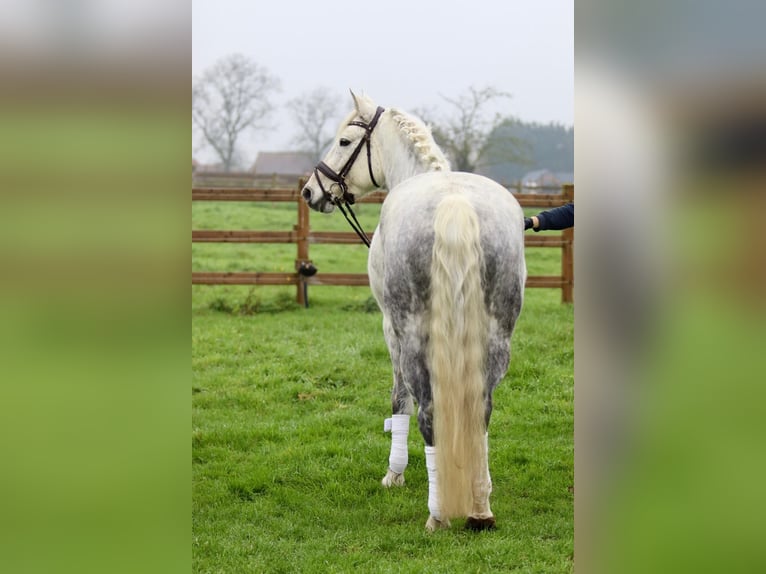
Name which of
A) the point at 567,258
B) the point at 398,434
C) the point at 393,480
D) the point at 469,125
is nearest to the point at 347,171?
the point at 398,434

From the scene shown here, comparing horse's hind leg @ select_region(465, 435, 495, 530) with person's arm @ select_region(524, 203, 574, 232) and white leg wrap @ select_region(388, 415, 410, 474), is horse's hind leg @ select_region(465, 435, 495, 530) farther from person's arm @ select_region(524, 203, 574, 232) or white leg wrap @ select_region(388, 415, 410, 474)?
person's arm @ select_region(524, 203, 574, 232)

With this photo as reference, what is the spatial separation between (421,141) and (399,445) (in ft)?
6.03

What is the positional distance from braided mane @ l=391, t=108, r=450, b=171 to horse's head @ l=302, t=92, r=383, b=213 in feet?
0.68

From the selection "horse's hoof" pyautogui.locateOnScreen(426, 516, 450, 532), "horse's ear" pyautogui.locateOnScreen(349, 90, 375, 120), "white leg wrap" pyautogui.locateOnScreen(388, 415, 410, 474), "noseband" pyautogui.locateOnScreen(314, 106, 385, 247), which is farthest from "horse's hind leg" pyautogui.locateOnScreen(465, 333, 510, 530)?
"horse's ear" pyautogui.locateOnScreen(349, 90, 375, 120)

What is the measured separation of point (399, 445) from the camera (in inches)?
181

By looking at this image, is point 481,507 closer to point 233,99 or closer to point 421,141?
point 421,141

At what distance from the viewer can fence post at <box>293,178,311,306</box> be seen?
10.4 m

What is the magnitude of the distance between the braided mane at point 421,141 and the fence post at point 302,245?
5912 millimetres

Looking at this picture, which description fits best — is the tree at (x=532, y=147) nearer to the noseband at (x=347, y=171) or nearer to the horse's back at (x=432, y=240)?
the noseband at (x=347, y=171)

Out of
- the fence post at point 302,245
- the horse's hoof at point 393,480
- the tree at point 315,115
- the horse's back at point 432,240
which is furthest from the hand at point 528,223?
the tree at point 315,115

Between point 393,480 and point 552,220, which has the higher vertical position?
Result: point 552,220
